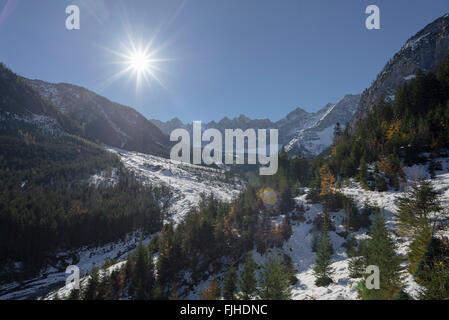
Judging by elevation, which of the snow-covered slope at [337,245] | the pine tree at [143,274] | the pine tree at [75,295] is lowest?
the pine tree at [75,295]

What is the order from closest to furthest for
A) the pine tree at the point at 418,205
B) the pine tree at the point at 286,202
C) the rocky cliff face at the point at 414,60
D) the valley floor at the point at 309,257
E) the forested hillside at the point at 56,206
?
the pine tree at the point at 418,205
the valley floor at the point at 309,257
the pine tree at the point at 286,202
the forested hillside at the point at 56,206
the rocky cliff face at the point at 414,60

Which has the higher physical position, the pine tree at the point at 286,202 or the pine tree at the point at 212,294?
the pine tree at the point at 286,202

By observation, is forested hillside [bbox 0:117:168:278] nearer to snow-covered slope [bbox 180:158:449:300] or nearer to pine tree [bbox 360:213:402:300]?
snow-covered slope [bbox 180:158:449:300]

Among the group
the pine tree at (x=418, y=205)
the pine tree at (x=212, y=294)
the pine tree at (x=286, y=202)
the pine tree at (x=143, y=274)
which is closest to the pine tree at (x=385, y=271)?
the pine tree at (x=418, y=205)

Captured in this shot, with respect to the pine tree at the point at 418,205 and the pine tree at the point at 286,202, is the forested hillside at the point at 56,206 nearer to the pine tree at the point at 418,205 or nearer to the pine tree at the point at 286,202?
the pine tree at the point at 286,202

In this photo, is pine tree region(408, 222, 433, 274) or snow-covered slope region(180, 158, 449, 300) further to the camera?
snow-covered slope region(180, 158, 449, 300)

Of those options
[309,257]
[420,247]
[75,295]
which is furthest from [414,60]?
[75,295]

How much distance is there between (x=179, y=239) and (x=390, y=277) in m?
42.3

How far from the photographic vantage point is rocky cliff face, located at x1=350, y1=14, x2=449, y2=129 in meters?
119

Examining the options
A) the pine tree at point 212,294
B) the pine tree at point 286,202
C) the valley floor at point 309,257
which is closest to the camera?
the valley floor at point 309,257

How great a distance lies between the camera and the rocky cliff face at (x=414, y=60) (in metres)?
119

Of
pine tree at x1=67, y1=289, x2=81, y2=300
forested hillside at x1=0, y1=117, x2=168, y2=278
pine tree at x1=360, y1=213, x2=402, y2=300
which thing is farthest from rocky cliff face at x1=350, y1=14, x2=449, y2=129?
forested hillside at x1=0, y1=117, x2=168, y2=278

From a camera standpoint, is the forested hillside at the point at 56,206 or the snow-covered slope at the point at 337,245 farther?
the forested hillside at the point at 56,206
